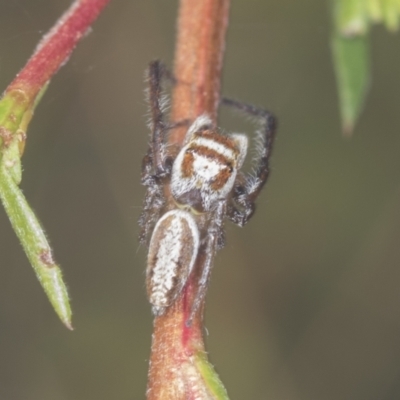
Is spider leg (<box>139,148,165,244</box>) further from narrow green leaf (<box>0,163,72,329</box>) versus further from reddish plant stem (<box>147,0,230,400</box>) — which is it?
narrow green leaf (<box>0,163,72,329</box>)

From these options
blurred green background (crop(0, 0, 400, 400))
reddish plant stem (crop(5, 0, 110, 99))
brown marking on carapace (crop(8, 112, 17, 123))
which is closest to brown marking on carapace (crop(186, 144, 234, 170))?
reddish plant stem (crop(5, 0, 110, 99))

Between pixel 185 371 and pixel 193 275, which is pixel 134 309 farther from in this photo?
pixel 185 371

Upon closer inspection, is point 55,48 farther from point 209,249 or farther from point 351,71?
point 351,71

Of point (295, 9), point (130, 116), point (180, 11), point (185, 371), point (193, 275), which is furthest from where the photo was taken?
point (130, 116)

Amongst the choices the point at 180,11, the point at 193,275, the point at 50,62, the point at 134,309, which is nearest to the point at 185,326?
the point at 193,275

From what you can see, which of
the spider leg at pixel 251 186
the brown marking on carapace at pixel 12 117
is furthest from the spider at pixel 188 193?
the brown marking on carapace at pixel 12 117

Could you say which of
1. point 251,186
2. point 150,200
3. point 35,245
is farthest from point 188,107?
point 35,245

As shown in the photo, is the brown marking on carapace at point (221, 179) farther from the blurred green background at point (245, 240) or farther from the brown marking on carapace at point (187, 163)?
the blurred green background at point (245, 240)
